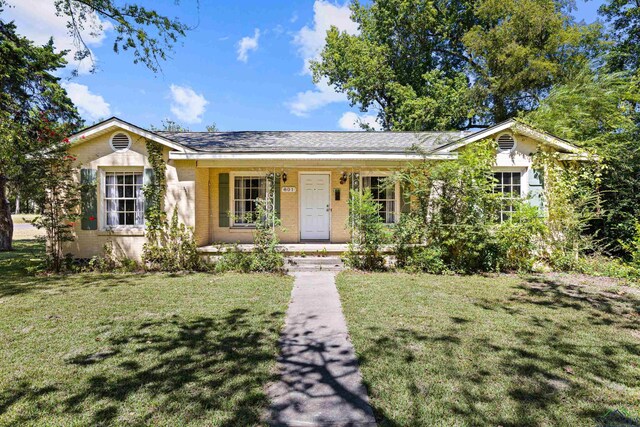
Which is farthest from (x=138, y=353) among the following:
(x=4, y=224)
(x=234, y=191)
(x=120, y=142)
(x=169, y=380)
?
(x=4, y=224)

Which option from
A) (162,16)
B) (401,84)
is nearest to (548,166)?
(162,16)

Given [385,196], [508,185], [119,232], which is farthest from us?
[385,196]

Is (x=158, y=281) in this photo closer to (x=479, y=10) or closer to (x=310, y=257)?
(x=310, y=257)

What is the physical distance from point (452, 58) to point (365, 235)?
72.2 feet

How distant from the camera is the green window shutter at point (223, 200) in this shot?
1086cm

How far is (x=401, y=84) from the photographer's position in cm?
2402

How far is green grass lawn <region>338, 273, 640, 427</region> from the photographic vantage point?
9.55 feet

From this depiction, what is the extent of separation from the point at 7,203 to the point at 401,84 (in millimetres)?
23357

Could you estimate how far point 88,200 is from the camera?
30.4 feet

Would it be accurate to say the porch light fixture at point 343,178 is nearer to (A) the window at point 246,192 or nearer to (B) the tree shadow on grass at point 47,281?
(A) the window at point 246,192

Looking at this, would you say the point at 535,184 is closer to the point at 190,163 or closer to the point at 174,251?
the point at 190,163

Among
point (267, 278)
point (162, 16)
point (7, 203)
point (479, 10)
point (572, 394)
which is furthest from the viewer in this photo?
point (479, 10)

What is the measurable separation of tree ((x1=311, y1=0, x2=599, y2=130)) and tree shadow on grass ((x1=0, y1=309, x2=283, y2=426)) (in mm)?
17927

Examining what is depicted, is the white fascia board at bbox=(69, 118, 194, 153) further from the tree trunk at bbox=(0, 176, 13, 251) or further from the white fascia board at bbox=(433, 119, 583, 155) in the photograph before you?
the white fascia board at bbox=(433, 119, 583, 155)
